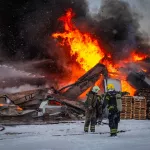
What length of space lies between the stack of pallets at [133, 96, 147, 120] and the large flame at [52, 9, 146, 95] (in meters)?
5.27

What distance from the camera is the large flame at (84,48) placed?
2758cm

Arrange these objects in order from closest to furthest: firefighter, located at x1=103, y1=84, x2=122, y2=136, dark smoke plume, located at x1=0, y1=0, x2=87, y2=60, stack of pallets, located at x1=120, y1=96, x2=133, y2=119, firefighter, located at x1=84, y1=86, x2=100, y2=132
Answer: firefighter, located at x1=103, y1=84, x2=122, y2=136
firefighter, located at x1=84, y1=86, x2=100, y2=132
stack of pallets, located at x1=120, y1=96, x2=133, y2=119
dark smoke plume, located at x1=0, y1=0, x2=87, y2=60

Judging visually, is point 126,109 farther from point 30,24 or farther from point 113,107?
point 30,24

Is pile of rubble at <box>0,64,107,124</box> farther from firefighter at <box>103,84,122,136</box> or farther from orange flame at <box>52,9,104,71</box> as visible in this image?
orange flame at <box>52,9,104,71</box>

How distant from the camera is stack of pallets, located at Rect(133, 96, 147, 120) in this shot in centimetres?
1984

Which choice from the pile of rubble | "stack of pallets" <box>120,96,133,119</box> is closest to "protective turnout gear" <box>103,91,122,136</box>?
the pile of rubble

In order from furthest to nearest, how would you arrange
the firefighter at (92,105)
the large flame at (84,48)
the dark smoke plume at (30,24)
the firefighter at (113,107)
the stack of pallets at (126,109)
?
the dark smoke plume at (30,24)
the large flame at (84,48)
the stack of pallets at (126,109)
the firefighter at (92,105)
the firefighter at (113,107)

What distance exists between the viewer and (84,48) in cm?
2880

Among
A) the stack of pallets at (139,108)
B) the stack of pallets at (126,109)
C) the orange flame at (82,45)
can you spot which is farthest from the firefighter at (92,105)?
the orange flame at (82,45)

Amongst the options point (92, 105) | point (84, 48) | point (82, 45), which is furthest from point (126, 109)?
point (82, 45)

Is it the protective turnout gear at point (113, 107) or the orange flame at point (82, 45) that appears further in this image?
the orange flame at point (82, 45)

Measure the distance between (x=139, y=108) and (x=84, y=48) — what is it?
34.1 feet

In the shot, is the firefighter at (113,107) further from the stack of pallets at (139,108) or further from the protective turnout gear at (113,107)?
the stack of pallets at (139,108)

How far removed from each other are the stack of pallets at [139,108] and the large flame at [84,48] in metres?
5.27
